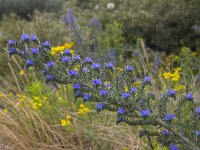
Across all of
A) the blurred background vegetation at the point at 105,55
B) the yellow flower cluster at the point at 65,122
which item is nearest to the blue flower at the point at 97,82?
the blurred background vegetation at the point at 105,55

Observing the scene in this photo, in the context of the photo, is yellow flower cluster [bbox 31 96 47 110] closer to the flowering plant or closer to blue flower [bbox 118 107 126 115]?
the flowering plant

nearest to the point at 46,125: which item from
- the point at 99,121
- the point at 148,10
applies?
the point at 99,121

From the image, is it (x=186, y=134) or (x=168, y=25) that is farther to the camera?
(x=168, y=25)

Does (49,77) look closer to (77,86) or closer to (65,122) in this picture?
(77,86)

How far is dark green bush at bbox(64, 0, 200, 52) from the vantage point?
26.5 ft

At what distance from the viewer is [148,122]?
9.46ft

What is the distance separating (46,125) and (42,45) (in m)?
1.70

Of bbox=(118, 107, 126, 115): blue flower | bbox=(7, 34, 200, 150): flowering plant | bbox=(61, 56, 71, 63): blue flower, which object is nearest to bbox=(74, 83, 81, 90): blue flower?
bbox=(7, 34, 200, 150): flowering plant

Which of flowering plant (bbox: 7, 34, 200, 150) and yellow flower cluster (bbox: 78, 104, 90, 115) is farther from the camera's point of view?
yellow flower cluster (bbox: 78, 104, 90, 115)

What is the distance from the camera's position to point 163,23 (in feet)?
27.2

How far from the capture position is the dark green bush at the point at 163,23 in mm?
8086

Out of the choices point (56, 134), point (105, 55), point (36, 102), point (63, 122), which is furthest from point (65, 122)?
point (105, 55)

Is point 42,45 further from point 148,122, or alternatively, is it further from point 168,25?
point 168,25

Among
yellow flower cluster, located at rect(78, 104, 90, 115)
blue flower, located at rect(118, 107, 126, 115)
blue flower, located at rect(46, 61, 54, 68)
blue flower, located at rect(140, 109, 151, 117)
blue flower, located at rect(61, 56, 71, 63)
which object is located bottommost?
blue flower, located at rect(140, 109, 151, 117)
